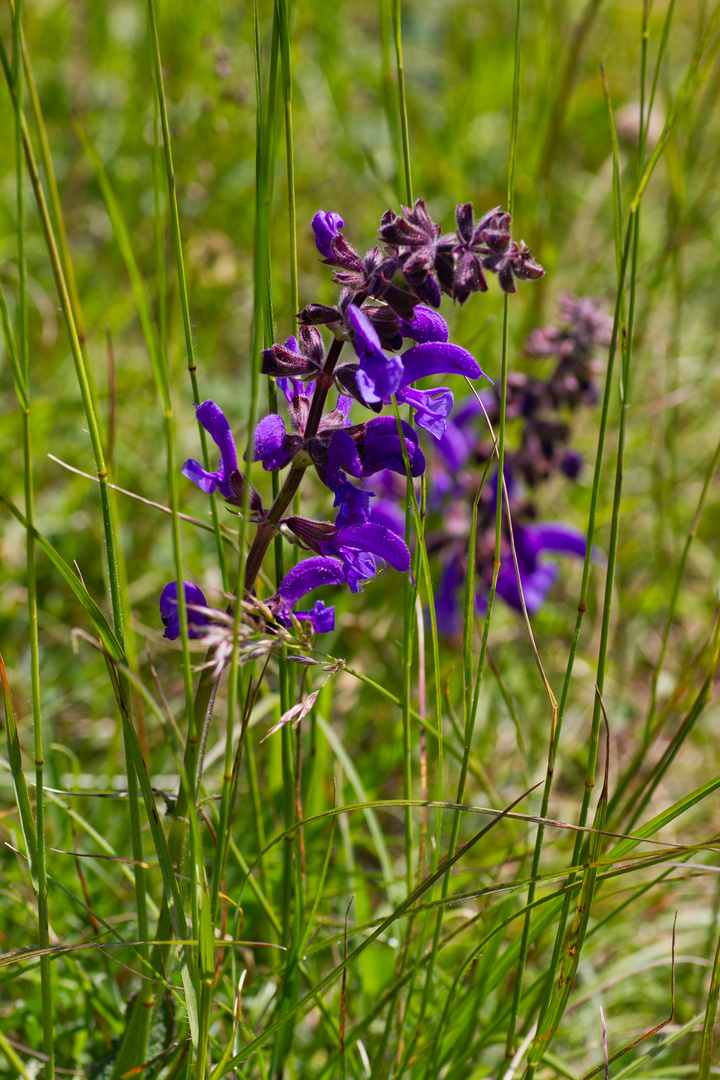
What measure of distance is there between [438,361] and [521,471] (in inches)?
69.3

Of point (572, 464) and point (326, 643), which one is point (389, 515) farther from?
point (572, 464)

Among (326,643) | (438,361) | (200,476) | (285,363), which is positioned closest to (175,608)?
(200,476)

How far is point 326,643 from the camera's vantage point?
3.02m

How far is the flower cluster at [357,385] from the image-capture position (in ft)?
4.25

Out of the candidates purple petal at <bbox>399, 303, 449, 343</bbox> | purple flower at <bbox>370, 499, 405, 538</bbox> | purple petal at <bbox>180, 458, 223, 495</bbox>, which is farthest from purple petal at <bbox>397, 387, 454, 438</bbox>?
purple flower at <bbox>370, 499, 405, 538</bbox>

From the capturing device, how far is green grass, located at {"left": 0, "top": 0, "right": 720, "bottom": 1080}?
1.37 m

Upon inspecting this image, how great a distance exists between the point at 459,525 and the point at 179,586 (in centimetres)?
224

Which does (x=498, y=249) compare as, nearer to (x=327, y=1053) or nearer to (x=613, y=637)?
(x=327, y=1053)

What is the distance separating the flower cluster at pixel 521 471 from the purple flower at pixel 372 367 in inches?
60.7

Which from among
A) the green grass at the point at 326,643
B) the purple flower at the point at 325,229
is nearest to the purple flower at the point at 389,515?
the green grass at the point at 326,643

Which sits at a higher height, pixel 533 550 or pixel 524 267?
pixel 524 267

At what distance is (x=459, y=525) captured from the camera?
3.27m

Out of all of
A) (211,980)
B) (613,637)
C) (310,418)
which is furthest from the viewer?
(613,637)

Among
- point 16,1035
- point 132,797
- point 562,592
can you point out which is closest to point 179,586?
point 132,797
